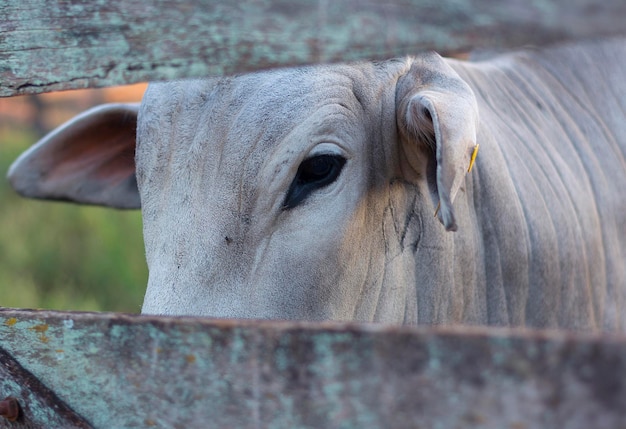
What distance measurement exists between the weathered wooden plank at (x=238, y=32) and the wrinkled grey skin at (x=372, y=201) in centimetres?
58

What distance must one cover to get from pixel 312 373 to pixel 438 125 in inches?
33.3

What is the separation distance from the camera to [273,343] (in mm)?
1119

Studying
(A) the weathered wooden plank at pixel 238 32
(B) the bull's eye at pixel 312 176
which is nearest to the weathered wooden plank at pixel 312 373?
(A) the weathered wooden plank at pixel 238 32

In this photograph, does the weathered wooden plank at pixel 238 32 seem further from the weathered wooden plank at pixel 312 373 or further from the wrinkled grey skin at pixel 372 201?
the wrinkled grey skin at pixel 372 201

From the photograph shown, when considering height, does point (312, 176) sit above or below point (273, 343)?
above

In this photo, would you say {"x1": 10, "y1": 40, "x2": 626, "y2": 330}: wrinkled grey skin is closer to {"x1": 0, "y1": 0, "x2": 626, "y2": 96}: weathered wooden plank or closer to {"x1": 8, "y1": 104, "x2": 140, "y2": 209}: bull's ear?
{"x1": 8, "y1": 104, "x2": 140, "y2": 209}: bull's ear

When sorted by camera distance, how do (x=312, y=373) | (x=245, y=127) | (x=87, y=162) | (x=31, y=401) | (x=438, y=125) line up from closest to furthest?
(x=312, y=373) < (x=31, y=401) < (x=438, y=125) < (x=245, y=127) < (x=87, y=162)

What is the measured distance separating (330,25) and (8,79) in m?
0.63

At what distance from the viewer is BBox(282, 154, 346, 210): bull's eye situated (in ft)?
6.25

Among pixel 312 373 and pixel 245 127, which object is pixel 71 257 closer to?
pixel 245 127

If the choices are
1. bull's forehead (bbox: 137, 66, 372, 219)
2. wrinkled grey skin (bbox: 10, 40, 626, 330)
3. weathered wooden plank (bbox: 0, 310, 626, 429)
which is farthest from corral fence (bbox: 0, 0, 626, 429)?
bull's forehead (bbox: 137, 66, 372, 219)

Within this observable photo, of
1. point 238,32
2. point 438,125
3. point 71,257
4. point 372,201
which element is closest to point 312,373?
point 238,32

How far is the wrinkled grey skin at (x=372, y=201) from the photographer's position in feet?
6.06

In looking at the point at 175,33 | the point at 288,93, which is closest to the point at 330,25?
the point at 175,33
